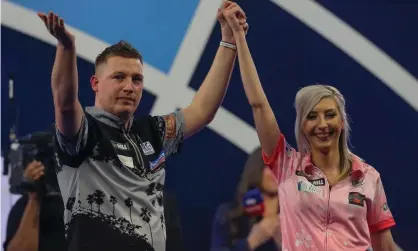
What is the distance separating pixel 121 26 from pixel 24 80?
0.64 meters

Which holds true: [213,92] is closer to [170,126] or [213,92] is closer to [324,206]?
[170,126]

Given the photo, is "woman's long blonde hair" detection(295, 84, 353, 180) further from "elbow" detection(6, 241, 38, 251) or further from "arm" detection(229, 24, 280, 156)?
"elbow" detection(6, 241, 38, 251)

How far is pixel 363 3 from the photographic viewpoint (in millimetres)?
3834

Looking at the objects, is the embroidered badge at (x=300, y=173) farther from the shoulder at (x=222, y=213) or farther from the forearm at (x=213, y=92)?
the shoulder at (x=222, y=213)

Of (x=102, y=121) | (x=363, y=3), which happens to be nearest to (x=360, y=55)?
(x=363, y=3)

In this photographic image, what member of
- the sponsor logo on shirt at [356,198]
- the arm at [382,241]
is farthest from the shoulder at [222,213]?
the sponsor logo on shirt at [356,198]

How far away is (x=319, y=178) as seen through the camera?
2.23m

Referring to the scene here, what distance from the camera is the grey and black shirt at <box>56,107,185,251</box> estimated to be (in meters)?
1.78

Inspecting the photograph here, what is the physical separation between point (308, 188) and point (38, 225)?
1231 mm

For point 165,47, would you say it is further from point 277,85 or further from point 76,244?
point 76,244

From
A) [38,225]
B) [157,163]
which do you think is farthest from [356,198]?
[38,225]

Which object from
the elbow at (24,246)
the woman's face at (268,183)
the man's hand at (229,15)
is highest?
the man's hand at (229,15)

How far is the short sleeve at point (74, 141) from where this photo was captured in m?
1.76

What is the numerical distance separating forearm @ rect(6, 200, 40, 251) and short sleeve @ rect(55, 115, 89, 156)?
1.06 m
